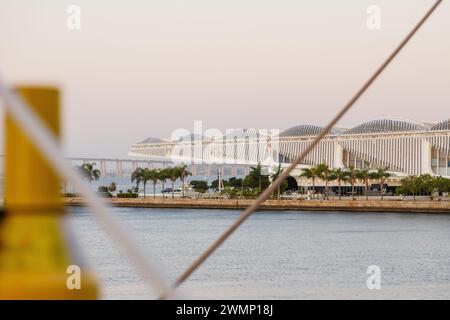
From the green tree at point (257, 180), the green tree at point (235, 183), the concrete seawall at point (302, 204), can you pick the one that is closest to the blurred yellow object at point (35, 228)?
the concrete seawall at point (302, 204)

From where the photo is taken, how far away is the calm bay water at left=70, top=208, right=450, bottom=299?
18.5 metres

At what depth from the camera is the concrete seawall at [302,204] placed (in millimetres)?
44969

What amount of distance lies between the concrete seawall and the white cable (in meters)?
41.2

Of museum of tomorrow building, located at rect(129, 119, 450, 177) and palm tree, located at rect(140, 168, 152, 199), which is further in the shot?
palm tree, located at rect(140, 168, 152, 199)

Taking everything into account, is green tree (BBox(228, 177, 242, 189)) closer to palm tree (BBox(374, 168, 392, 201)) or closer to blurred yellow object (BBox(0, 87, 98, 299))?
palm tree (BBox(374, 168, 392, 201))

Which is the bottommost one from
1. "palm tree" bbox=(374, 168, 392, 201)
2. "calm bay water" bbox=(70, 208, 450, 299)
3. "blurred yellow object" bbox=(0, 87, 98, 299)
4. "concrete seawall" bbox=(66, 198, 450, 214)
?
"calm bay water" bbox=(70, 208, 450, 299)

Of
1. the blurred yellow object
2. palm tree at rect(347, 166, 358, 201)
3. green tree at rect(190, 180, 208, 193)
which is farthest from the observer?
green tree at rect(190, 180, 208, 193)

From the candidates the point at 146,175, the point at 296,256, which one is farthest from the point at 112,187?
the point at 296,256

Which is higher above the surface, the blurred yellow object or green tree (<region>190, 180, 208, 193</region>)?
the blurred yellow object

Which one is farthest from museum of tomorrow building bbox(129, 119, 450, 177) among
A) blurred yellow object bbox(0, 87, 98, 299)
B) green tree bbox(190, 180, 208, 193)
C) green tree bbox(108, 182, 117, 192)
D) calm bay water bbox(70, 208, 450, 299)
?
blurred yellow object bbox(0, 87, 98, 299)

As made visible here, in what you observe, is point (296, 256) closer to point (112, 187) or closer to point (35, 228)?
point (35, 228)

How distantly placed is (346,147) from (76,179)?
5507 cm

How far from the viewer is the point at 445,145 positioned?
50281 millimetres
